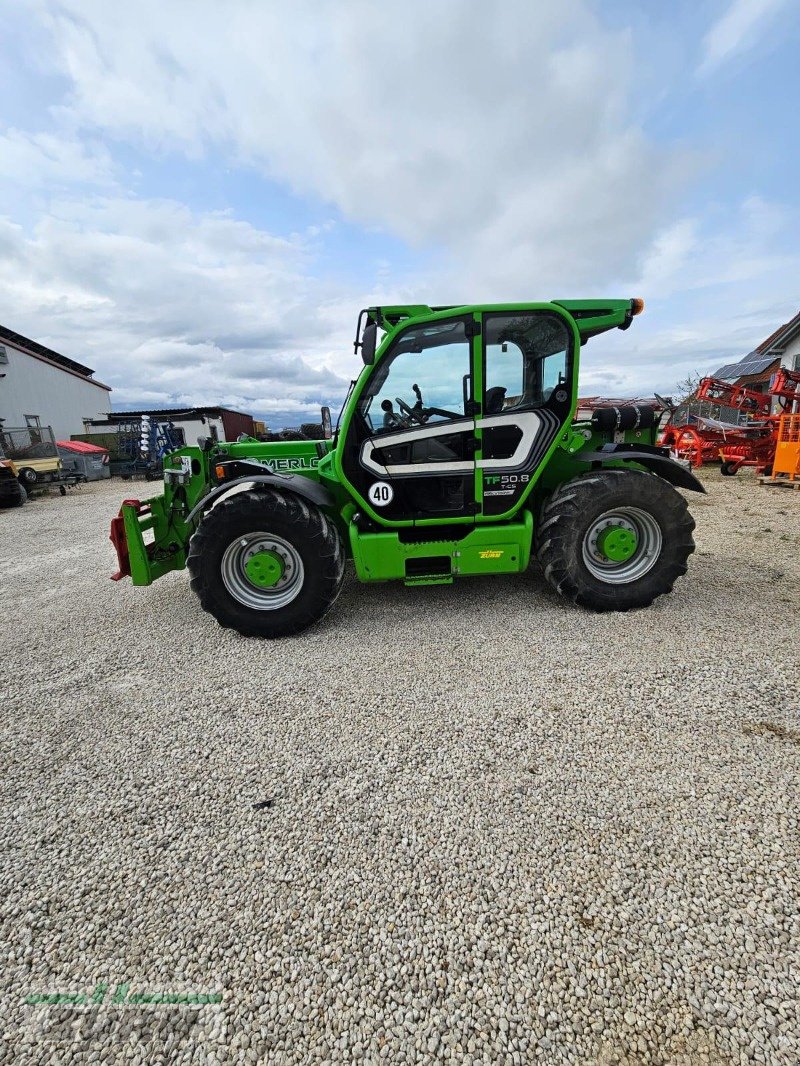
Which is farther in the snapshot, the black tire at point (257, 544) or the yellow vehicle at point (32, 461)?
the yellow vehicle at point (32, 461)

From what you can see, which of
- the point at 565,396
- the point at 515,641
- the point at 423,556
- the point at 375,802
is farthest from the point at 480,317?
the point at 375,802

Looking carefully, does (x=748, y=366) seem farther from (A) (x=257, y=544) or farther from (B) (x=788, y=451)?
(A) (x=257, y=544)

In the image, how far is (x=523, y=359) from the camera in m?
3.87

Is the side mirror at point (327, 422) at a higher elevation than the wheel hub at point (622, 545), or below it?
higher

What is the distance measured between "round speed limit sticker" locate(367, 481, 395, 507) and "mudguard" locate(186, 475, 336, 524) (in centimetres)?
33

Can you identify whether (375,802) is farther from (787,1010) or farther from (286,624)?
(286,624)

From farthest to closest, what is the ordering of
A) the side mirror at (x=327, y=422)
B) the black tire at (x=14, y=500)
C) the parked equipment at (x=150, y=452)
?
the parked equipment at (x=150, y=452), the black tire at (x=14, y=500), the side mirror at (x=327, y=422)

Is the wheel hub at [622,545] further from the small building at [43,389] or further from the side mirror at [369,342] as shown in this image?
the small building at [43,389]

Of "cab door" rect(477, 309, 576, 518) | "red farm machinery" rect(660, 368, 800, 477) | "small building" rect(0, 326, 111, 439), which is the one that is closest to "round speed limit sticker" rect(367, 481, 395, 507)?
"cab door" rect(477, 309, 576, 518)

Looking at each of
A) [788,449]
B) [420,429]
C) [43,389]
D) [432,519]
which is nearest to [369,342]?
[420,429]

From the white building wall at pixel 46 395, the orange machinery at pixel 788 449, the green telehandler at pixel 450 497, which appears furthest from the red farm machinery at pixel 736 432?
the white building wall at pixel 46 395

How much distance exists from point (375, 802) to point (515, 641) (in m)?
1.73

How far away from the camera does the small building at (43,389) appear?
75.6 feet

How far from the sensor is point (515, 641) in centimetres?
353
